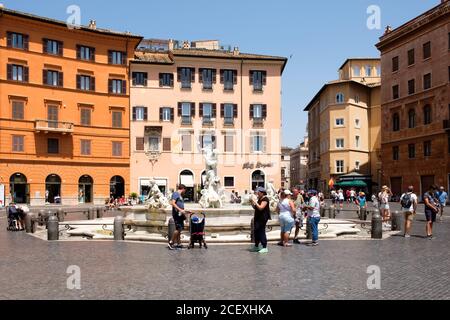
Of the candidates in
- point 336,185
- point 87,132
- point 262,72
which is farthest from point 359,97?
point 87,132

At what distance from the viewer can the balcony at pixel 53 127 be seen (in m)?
46.0

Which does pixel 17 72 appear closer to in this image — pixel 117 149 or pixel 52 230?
pixel 117 149

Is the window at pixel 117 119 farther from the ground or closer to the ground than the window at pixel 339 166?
farther from the ground

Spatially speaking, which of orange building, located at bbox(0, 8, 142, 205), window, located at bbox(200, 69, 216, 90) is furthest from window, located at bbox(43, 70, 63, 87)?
window, located at bbox(200, 69, 216, 90)

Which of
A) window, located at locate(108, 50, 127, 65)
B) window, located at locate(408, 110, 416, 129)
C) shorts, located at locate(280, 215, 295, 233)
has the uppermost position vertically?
window, located at locate(108, 50, 127, 65)

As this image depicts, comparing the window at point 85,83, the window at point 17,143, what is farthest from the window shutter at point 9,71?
the window at point 85,83

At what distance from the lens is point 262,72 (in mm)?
53656

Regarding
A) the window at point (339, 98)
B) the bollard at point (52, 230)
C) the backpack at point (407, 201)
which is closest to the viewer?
the bollard at point (52, 230)

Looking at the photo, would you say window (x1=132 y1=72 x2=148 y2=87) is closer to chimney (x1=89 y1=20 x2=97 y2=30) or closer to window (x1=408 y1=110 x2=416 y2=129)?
chimney (x1=89 y1=20 x2=97 y2=30)

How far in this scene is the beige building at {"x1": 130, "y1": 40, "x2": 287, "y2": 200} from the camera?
168ft

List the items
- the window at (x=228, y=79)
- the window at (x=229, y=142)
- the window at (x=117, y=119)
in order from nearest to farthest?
the window at (x=117, y=119)
the window at (x=229, y=142)
the window at (x=228, y=79)

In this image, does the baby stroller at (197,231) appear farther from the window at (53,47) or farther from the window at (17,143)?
the window at (53,47)

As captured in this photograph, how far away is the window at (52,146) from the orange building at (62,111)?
9 cm

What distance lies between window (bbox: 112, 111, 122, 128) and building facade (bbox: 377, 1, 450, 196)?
86.4 ft
